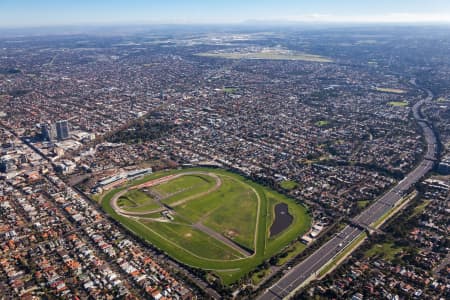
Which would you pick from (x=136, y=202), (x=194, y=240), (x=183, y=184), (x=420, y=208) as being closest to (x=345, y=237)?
(x=420, y=208)

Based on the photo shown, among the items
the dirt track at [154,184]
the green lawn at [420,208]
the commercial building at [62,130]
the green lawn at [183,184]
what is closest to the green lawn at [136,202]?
the dirt track at [154,184]

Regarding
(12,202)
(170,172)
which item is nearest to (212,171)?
(170,172)

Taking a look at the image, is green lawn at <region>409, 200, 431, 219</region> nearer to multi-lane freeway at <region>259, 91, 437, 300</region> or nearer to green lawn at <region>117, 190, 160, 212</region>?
multi-lane freeway at <region>259, 91, 437, 300</region>

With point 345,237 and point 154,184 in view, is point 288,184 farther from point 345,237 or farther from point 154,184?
point 154,184

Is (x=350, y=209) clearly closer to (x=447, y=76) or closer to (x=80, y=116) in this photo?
(x=80, y=116)

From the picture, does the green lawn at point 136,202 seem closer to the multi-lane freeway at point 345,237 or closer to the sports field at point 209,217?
the sports field at point 209,217

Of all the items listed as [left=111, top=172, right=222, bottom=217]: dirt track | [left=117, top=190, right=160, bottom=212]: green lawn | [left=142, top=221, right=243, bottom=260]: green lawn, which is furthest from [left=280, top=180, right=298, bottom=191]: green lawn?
[left=117, top=190, right=160, bottom=212]: green lawn

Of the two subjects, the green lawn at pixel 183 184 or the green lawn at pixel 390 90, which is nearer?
the green lawn at pixel 183 184
